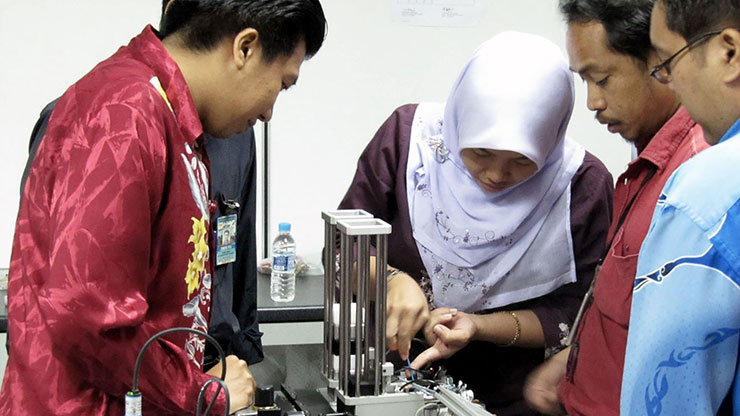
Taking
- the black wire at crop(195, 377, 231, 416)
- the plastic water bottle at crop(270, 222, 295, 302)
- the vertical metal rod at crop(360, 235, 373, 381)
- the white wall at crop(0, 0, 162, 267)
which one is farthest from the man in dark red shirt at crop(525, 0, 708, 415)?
the white wall at crop(0, 0, 162, 267)

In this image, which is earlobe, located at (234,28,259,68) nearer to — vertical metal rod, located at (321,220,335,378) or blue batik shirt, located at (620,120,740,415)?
vertical metal rod, located at (321,220,335,378)

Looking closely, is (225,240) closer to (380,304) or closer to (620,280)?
(380,304)

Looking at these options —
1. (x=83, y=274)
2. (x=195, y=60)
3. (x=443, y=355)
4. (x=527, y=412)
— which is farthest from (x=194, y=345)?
(x=527, y=412)

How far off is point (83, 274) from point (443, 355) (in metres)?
0.89

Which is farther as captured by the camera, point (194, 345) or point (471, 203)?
point (471, 203)

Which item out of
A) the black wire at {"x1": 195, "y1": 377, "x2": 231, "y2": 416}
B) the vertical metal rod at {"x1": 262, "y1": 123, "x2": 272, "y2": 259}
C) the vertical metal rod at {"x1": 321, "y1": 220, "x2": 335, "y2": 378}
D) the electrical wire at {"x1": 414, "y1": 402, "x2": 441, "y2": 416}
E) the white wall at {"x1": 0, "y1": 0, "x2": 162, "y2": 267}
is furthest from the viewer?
the vertical metal rod at {"x1": 262, "y1": 123, "x2": 272, "y2": 259}

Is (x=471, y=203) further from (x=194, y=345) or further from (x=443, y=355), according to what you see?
(x=194, y=345)

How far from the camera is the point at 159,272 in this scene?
121 cm

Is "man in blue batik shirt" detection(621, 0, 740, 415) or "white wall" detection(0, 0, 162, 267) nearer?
"man in blue batik shirt" detection(621, 0, 740, 415)

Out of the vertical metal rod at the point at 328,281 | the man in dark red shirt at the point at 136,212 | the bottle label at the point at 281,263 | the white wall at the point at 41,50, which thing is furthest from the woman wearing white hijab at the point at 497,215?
the white wall at the point at 41,50

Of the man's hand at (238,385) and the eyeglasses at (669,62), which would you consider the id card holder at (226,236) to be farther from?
the eyeglasses at (669,62)

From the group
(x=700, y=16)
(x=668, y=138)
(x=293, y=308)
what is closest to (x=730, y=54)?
(x=700, y=16)

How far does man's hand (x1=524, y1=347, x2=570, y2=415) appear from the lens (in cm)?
178

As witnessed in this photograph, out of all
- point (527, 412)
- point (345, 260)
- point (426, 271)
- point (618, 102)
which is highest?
point (618, 102)
